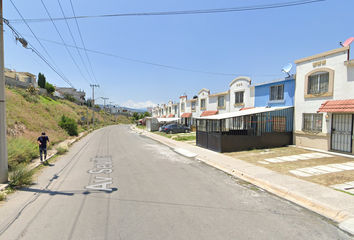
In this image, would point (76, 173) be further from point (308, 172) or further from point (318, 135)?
point (318, 135)

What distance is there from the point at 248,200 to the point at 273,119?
10273mm

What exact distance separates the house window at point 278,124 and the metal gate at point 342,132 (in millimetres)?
3039

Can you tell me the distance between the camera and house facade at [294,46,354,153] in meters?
10.5

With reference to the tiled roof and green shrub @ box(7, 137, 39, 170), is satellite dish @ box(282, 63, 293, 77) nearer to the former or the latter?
the tiled roof

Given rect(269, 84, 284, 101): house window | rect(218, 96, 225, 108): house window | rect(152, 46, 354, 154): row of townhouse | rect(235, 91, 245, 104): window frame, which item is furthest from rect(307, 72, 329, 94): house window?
rect(218, 96, 225, 108): house window

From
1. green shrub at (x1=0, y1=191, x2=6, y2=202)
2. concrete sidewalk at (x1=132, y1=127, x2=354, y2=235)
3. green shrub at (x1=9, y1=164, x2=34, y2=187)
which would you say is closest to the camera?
concrete sidewalk at (x1=132, y1=127, x2=354, y2=235)

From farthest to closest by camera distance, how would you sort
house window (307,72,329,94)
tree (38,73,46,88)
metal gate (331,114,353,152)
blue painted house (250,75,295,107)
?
tree (38,73,46,88), blue painted house (250,75,295,107), house window (307,72,329,94), metal gate (331,114,353,152)

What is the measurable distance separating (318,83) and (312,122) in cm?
255

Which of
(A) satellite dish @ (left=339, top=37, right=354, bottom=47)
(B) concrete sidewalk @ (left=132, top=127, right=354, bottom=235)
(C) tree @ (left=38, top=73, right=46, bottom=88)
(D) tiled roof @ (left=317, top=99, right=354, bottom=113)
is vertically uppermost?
(C) tree @ (left=38, top=73, right=46, bottom=88)

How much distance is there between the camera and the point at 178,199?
5230mm

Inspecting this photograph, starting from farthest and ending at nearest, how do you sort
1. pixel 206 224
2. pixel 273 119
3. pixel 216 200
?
pixel 273 119
pixel 216 200
pixel 206 224

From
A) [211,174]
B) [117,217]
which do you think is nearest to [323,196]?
[211,174]

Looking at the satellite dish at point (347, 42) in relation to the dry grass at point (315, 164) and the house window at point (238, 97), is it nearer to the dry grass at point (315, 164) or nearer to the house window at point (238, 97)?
the dry grass at point (315, 164)

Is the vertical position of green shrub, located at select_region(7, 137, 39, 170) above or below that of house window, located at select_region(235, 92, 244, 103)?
below
